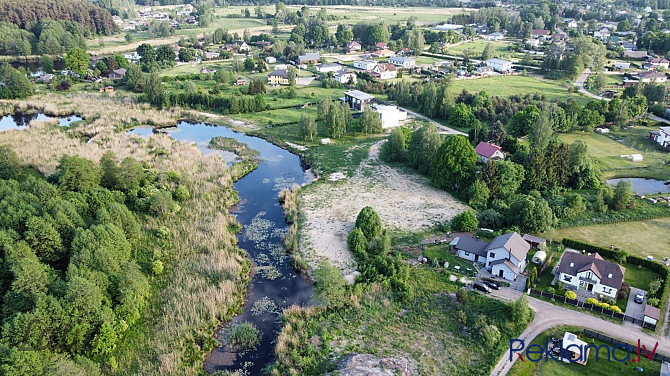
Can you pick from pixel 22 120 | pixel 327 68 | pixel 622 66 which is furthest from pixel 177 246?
pixel 622 66

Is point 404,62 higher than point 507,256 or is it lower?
higher

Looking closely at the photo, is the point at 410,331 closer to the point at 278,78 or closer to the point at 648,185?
the point at 648,185

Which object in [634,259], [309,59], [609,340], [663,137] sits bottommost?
[609,340]

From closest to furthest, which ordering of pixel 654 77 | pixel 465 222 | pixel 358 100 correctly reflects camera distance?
pixel 465 222 → pixel 358 100 → pixel 654 77

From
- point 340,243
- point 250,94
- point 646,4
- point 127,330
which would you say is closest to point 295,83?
point 250,94

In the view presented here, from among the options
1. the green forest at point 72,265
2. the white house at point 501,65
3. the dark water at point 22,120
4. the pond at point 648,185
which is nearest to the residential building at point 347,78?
the white house at point 501,65

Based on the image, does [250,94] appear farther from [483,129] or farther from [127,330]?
[127,330]

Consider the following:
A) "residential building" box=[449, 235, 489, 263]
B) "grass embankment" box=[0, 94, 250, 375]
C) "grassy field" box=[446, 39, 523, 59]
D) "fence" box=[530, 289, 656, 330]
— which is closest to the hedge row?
"fence" box=[530, 289, 656, 330]
